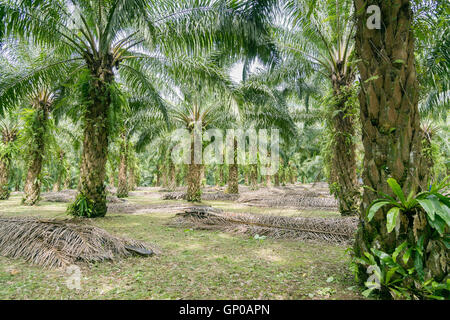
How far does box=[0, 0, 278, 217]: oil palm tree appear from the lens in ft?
17.9

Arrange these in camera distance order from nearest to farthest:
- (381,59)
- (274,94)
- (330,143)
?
1. (381,59)
2. (330,143)
3. (274,94)

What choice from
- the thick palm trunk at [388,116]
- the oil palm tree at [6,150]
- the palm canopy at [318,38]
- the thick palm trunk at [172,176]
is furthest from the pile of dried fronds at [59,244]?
the thick palm trunk at [172,176]

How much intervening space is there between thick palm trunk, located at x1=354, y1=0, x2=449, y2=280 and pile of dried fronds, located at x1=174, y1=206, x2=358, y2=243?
1.94 metres

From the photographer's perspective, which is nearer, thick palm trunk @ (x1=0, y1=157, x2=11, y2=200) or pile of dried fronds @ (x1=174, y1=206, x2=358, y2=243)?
pile of dried fronds @ (x1=174, y1=206, x2=358, y2=243)

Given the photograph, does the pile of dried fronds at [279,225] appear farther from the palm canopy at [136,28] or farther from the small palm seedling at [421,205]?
the palm canopy at [136,28]

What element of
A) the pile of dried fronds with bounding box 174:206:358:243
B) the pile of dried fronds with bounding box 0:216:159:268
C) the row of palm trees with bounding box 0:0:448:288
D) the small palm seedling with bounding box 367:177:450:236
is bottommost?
the pile of dried fronds with bounding box 174:206:358:243

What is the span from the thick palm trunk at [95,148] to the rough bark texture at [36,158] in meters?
3.78

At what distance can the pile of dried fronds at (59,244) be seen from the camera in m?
2.77

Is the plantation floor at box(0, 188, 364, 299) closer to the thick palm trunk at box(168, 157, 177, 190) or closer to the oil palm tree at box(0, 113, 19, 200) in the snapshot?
the oil palm tree at box(0, 113, 19, 200)

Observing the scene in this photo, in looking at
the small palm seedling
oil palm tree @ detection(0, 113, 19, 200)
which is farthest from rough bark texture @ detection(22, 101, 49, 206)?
the small palm seedling

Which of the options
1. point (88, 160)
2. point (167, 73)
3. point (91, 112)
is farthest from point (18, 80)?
point (167, 73)

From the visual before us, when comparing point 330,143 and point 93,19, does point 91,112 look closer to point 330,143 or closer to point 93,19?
point 93,19
